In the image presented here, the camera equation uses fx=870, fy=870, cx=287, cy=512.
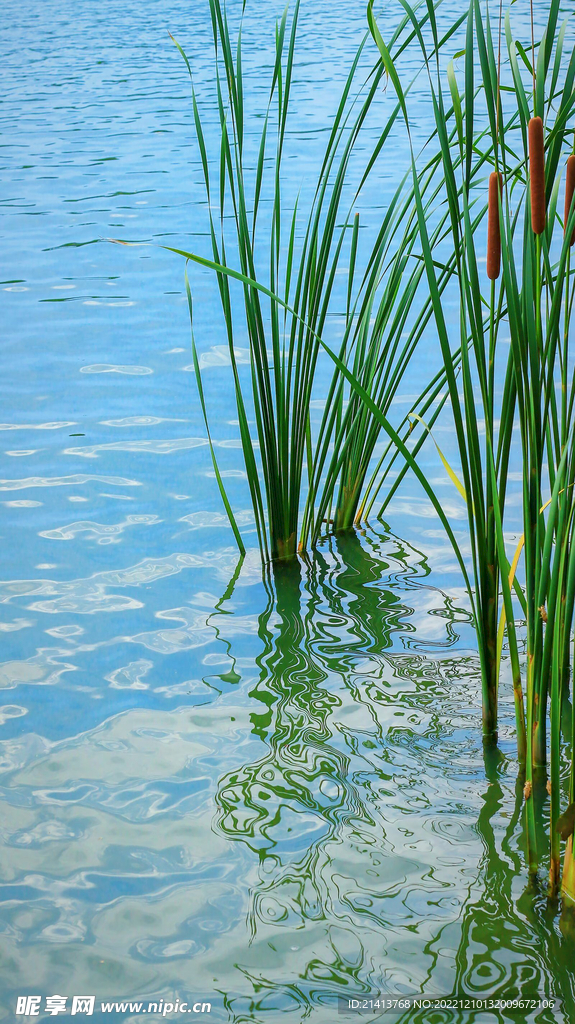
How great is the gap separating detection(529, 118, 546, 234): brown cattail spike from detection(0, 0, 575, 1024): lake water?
75 centimetres

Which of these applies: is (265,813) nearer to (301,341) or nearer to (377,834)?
(377,834)

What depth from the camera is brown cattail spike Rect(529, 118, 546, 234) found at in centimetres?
85

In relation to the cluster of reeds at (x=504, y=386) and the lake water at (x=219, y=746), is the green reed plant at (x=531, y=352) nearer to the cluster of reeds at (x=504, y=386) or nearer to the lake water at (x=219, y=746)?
the cluster of reeds at (x=504, y=386)

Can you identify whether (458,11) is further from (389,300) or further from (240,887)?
(240,887)

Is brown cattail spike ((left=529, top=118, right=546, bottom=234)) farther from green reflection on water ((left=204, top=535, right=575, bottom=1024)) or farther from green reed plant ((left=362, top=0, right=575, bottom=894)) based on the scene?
green reflection on water ((left=204, top=535, right=575, bottom=1024))

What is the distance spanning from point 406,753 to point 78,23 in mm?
12948

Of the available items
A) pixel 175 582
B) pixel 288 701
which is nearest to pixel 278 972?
pixel 288 701

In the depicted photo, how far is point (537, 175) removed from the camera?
33.8 inches

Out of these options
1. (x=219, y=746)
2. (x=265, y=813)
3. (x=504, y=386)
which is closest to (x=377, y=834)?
(x=265, y=813)

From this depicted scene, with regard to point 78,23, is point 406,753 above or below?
below

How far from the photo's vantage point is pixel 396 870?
1092mm

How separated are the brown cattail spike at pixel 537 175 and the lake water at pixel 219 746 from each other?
0.75 m

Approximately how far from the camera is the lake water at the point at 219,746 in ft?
3.30

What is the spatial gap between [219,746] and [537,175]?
36.1 inches
